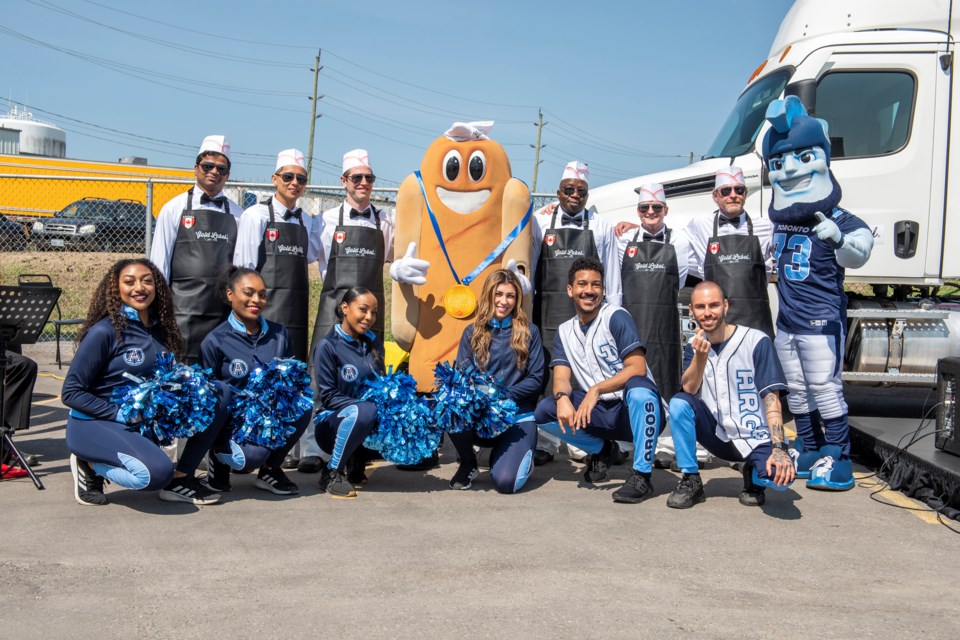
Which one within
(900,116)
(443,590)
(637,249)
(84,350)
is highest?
(900,116)

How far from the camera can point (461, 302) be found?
5.72m

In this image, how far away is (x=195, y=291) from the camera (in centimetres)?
544

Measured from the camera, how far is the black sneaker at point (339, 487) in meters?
4.78

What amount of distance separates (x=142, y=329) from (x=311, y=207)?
7.95 metres

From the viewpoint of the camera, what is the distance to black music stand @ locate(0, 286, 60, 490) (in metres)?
5.04

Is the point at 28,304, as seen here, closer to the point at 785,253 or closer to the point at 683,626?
the point at 683,626

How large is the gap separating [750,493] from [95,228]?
644 inches

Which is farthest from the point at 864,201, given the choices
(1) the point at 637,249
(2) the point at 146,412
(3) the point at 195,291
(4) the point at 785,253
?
(2) the point at 146,412

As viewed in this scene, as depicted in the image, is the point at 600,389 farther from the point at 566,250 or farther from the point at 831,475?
the point at 831,475

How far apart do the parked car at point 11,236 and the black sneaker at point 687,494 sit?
14.8 meters

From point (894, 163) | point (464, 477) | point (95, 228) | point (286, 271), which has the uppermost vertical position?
point (894, 163)

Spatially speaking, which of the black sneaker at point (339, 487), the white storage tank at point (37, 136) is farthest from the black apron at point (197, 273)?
the white storage tank at point (37, 136)

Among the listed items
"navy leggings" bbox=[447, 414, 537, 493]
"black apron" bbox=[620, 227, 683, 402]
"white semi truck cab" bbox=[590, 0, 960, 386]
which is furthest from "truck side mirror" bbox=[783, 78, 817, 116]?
"navy leggings" bbox=[447, 414, 537, 493]

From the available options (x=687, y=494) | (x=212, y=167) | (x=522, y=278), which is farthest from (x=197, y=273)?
(x=687, y=494)
